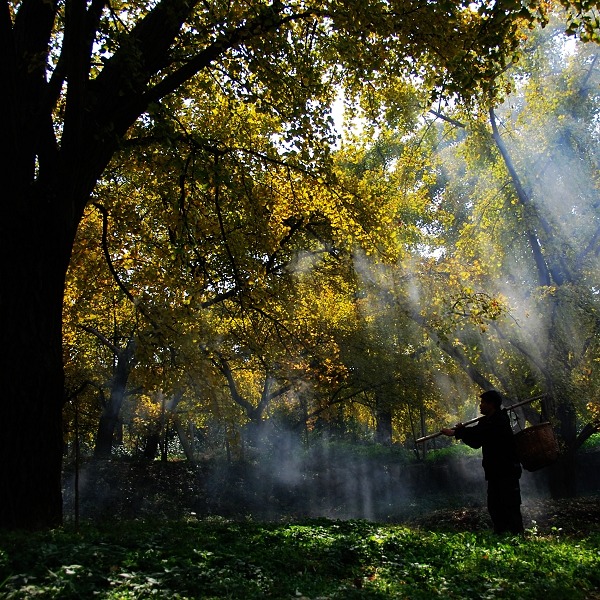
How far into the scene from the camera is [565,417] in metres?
18.5

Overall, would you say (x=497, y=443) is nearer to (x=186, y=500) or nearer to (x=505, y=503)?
(x=505, y=503)

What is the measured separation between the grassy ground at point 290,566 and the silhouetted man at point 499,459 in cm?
39

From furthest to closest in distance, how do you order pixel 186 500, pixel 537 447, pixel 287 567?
pixel 186 500 < pixel 537 447 < pixel 287 567

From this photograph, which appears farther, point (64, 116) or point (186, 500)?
point (186, 500)

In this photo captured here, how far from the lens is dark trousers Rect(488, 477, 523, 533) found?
725 cm

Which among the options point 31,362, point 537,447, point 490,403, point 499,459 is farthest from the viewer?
point 537,447

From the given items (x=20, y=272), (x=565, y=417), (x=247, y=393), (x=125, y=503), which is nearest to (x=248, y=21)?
(x=20, y=272)

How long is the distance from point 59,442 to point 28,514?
2.57 feet

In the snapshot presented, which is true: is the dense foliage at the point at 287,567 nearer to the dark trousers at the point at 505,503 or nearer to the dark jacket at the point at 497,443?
the dark trousers at the point at 505,503

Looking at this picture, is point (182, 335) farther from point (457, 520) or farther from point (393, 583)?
point (457, 520)

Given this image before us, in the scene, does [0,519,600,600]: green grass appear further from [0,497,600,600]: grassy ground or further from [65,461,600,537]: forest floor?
[65,461,600,537]: forest floor

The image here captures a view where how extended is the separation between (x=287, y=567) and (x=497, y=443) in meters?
3.36

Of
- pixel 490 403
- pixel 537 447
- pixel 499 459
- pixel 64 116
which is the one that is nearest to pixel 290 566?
pixel 499 459

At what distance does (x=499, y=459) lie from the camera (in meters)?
7.30
